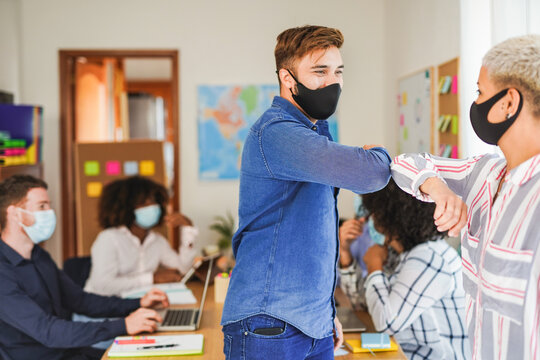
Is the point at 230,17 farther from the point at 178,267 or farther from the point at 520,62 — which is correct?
the point at 520,62

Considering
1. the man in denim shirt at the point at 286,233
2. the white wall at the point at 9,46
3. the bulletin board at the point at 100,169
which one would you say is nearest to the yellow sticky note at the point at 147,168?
the bulletin board at the point at 100,169

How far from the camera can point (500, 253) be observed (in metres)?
1.07

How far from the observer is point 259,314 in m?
1.30

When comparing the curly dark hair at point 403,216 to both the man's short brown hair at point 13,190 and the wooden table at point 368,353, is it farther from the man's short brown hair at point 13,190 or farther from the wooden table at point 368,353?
the man's short brown hair at point 13,190

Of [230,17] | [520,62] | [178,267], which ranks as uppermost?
[230,17]

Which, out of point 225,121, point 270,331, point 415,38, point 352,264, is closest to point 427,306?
point 352,264

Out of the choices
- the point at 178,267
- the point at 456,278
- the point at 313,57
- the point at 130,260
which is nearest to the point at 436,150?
the point at 456,278

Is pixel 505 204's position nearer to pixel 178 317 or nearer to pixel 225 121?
pixel 178 317

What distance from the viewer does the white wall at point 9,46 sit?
4871 millimetres

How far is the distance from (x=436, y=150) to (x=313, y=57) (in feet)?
7.83

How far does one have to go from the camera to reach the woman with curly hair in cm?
204

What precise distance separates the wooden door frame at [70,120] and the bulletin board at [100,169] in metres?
0.14

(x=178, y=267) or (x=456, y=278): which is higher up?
(x=456, y=278)

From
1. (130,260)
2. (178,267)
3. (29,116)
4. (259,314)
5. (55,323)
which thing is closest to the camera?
(259,314)
